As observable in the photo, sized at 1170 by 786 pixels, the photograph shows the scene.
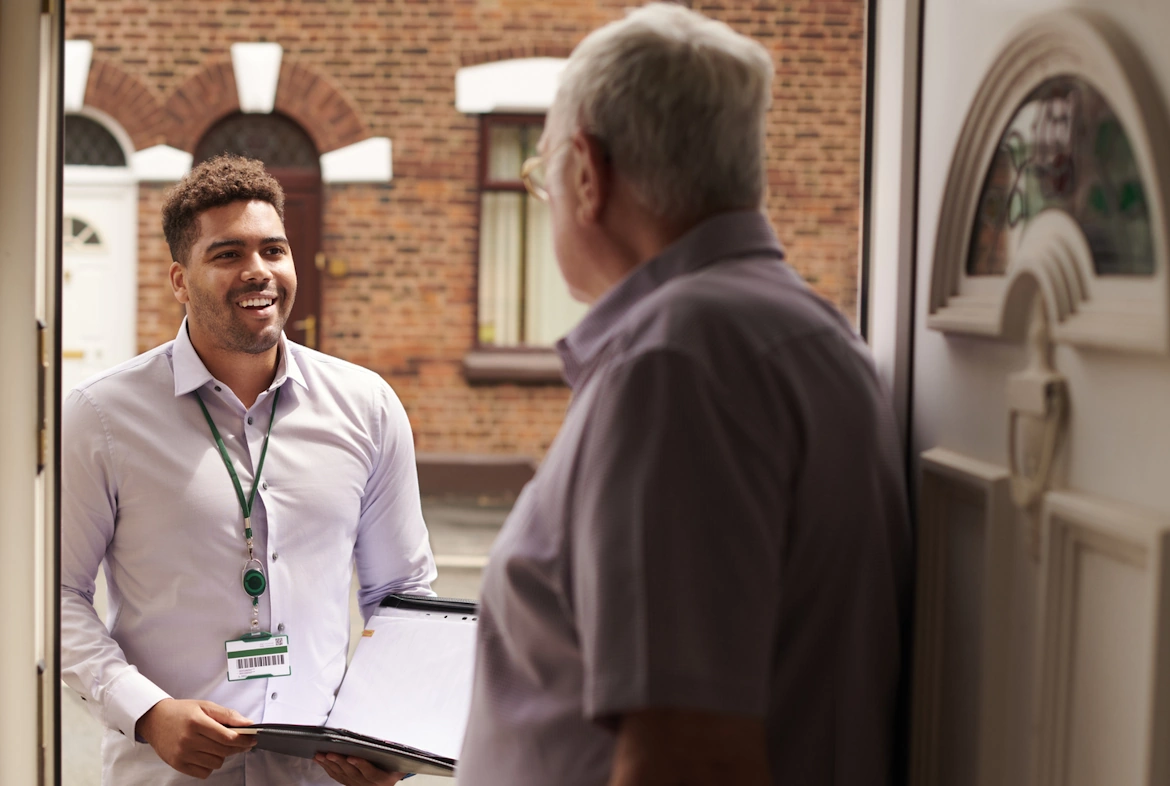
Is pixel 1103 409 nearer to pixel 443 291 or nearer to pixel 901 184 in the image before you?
pixel 901 184

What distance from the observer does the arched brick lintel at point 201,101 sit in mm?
7328

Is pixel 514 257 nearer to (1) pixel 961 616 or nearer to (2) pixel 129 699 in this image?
(2) pixel 129 699

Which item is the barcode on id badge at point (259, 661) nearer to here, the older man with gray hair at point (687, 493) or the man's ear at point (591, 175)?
the older man with gray hair at point (687, 493)

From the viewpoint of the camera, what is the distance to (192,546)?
1730 millimetres

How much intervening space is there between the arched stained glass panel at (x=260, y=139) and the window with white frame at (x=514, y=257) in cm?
125

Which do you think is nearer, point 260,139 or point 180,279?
point 180,279

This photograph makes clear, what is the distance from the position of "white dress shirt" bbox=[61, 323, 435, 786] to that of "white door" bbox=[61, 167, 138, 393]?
20.2ft

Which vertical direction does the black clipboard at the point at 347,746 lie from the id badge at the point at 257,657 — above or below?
below

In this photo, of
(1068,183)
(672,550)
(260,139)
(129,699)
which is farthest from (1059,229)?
(260,139)

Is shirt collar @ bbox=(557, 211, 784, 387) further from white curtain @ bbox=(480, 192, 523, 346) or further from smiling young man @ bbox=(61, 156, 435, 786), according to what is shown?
white curtain @ bbox=(480, 192, 523, 346)

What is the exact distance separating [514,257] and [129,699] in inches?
248

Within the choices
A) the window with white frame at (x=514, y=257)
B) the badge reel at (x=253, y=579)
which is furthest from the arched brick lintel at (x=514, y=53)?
the badge reel at (x=253, y=579)

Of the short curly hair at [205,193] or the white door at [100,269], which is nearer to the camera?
the short curly hair at [205,193]

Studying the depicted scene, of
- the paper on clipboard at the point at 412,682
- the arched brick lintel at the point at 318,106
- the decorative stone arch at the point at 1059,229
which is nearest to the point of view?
the decorative stone arch at the point at 1059,229
